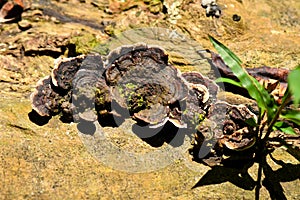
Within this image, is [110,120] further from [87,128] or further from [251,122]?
[251,122]

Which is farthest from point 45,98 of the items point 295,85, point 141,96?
point 295,85

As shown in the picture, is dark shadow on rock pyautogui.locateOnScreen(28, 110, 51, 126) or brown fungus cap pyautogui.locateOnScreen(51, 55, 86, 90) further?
dark shadow on rock pyautogui.locateOnScreen(28, 110, 51, 126)

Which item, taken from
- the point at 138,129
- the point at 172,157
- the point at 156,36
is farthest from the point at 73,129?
the point at 156,36

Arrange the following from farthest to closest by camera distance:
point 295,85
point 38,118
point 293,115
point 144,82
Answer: point 38,118, point 144,82, point 293,115, point 295,85

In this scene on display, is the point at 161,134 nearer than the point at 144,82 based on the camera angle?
No

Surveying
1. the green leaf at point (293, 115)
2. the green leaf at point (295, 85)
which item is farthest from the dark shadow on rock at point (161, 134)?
the green leaf at point (295, 85)

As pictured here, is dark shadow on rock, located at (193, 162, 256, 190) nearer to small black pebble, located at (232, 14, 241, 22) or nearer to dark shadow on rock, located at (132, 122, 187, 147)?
dark shadow on rock, located at (132, 122, 187, 147)

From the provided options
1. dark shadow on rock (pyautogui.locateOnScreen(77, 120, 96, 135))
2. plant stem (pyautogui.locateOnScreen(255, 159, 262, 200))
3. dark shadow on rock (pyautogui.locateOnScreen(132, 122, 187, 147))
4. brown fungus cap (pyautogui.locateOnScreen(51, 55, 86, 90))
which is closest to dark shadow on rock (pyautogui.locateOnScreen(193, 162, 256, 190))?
plant stem (pyautogui.locateOnScreen(255, 159, 262, 200))

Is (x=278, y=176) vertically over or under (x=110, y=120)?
over
